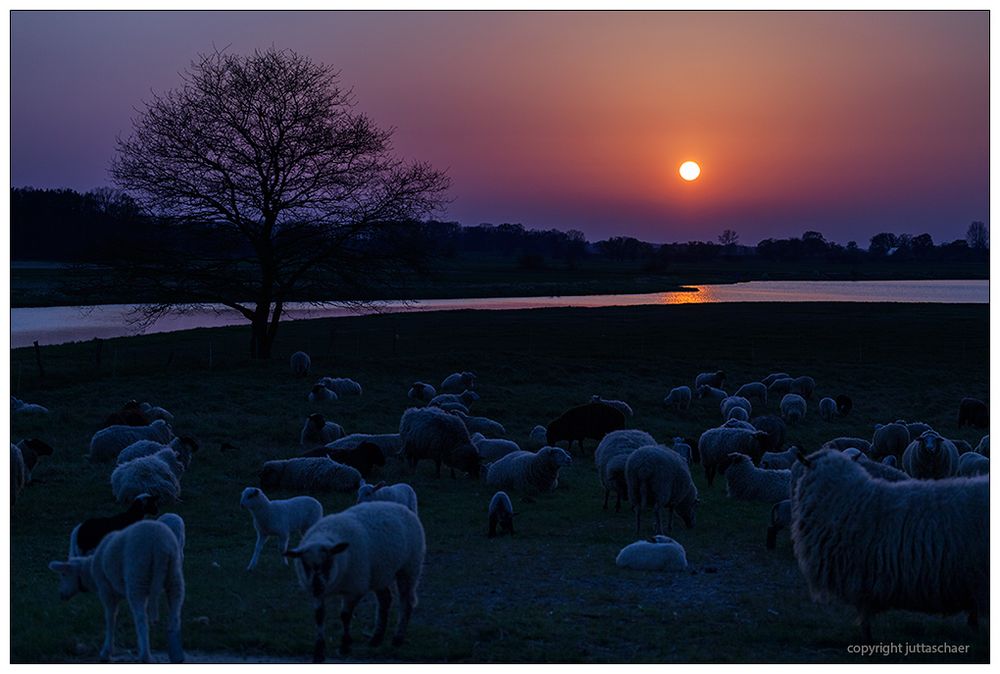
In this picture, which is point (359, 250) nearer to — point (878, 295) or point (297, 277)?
point (297, 277)

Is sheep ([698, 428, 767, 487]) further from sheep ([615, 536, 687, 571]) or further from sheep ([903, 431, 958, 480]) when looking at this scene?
sheep ([615, 536, 687, 571])

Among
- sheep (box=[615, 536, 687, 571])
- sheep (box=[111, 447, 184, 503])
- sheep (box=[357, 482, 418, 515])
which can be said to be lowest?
sheep (box=[615, 536, 687, 571])

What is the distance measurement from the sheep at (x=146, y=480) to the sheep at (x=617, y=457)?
256 inches

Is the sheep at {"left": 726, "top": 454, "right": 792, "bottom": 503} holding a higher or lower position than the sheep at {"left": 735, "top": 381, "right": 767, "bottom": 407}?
higher

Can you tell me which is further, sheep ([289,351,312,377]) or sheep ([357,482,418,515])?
sheep ([289,351,312,377])

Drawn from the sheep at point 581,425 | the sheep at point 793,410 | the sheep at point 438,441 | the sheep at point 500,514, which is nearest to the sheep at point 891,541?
the sheep at point 500,514

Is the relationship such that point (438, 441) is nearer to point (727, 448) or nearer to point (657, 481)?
point (727, 448)

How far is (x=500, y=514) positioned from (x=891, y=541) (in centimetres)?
595

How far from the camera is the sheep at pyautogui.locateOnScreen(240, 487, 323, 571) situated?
1196cm

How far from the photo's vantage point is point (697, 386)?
101 feet

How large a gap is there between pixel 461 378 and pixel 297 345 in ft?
52.6

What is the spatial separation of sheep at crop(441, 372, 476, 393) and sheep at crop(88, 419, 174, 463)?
36.9 feet

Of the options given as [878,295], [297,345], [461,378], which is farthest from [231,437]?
[878,295]

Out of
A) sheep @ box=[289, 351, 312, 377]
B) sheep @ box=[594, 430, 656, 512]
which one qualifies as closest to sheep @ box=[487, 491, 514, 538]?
sheep @ box=[594, 430, 656, 512]
